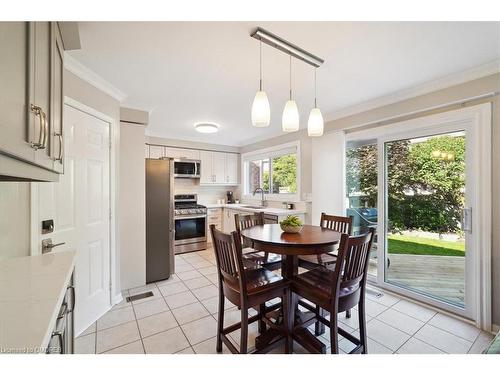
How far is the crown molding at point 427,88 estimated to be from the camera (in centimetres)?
199

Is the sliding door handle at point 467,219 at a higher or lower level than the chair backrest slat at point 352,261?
higher

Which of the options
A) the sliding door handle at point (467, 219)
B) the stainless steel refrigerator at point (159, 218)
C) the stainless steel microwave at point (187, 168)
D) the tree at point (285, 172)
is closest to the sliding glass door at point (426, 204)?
the sliding door handle at point (467, 219)

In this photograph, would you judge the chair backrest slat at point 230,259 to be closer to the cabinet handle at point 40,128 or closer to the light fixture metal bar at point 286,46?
the cabinet handle at point 40,128

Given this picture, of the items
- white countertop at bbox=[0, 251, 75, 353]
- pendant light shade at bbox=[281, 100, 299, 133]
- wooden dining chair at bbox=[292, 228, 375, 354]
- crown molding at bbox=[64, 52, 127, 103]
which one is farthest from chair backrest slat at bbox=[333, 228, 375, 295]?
crown molding at bbox=[64, 52, 127, 103]

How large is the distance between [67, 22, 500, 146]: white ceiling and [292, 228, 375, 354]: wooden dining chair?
142cm

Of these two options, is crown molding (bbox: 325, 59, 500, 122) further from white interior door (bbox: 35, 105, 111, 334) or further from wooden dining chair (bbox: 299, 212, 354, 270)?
white interior door (bbox: 35, 105, 111, 334)

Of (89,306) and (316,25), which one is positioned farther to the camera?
(89,306)

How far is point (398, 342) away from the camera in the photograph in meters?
1.91

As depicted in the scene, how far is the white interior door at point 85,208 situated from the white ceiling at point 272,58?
64cm

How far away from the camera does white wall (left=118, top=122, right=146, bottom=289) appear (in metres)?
2.80

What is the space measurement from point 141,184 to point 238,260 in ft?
6.64

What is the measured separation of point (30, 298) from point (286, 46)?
6.81 ft
